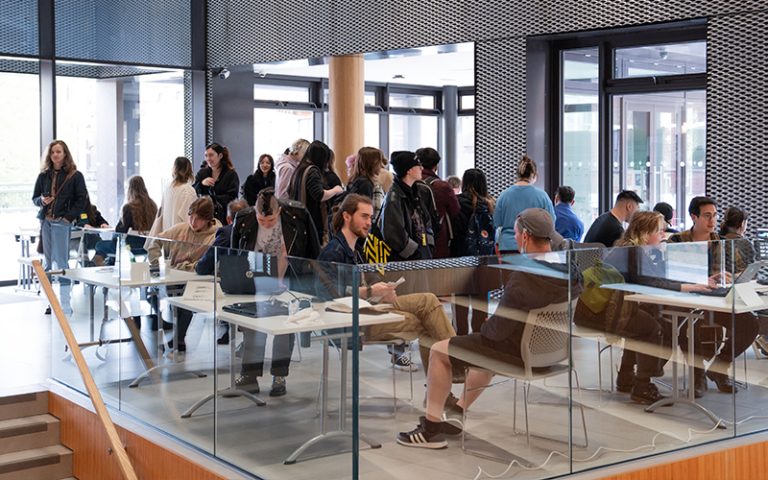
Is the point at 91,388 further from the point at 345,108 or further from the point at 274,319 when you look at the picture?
the point at 345,108

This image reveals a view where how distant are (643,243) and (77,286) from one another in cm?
355

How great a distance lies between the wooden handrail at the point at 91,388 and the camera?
5.68 m

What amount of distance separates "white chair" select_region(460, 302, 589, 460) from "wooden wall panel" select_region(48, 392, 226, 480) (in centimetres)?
137

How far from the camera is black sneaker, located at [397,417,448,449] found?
4.44m

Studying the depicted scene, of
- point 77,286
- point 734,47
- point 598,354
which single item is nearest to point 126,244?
Answer: point 77,286

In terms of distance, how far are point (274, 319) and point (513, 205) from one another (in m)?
3.50

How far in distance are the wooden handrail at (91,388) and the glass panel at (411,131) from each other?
13.3m

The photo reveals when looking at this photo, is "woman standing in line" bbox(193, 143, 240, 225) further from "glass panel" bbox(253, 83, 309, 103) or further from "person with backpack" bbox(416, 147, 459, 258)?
"glass panel" bbox(253, 83, 309, 103)

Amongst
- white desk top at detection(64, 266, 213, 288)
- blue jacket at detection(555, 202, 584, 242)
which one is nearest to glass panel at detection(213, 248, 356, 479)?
white desk top at detection(64, 266, 213, 288)

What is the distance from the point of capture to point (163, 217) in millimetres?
8711

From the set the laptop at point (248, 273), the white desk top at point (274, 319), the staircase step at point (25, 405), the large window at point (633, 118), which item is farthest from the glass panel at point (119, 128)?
the laptop at point (248, 273)

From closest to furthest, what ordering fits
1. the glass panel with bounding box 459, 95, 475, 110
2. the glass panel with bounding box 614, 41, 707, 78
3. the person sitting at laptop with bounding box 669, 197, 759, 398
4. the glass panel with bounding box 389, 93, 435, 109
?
the person sitting at laptop with bounding box 669, 197, 759, 398
the glass panel with bounding box 614, 41, 707, 78
the glass panel with bounding box 389, 93, 435, 109
the glass panel with bounding box 459, 95, 475, 110

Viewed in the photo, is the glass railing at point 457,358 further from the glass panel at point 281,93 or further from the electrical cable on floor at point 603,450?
the glass panel at point 281,93

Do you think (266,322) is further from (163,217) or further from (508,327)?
(163,217)
